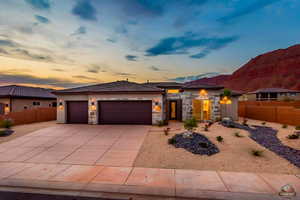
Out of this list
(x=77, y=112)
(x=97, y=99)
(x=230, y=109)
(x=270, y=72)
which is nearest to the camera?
(x=97, y=99)

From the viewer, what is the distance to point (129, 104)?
13055 millimetres

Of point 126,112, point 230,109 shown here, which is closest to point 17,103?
point 126,112

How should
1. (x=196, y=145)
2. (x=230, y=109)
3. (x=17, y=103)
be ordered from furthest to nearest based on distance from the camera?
(x=17, y=103) < (x=230, y=109) < (x=196, y=145)

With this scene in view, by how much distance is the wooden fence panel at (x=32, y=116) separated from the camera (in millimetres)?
12922

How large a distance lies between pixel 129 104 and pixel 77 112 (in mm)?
5725

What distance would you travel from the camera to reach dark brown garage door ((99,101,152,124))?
42.5 feet

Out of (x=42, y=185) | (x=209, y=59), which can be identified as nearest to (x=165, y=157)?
(x=42, y=185)

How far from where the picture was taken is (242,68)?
8356 centimetres

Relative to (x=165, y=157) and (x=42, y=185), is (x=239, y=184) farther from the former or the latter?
(x=42, y=185)

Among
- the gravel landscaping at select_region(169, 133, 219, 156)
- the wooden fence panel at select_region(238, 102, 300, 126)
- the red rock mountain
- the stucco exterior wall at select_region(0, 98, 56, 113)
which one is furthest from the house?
the red rock mountain

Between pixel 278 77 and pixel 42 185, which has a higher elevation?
pixel 278 77

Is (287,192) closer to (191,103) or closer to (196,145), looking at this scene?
(196,145)

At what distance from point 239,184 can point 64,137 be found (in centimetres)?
992

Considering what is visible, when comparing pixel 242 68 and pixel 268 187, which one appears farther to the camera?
pixel 242 68
